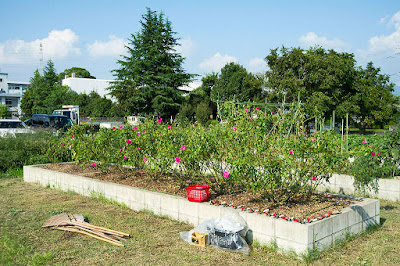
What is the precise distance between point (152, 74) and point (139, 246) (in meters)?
34.8

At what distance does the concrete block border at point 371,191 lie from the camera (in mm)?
7266

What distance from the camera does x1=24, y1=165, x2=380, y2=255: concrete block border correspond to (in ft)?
14.5

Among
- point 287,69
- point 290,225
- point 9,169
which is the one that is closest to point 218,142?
point 290,225

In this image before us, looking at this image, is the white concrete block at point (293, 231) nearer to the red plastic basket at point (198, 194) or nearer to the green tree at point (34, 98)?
the red plastic basket at point (198, 194)

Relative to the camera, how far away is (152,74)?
38469mm

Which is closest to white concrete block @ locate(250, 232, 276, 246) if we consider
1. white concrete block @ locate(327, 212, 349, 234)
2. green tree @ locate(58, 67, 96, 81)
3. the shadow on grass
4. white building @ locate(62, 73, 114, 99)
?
white concrete block @ locate(327, 212, 349, 234)

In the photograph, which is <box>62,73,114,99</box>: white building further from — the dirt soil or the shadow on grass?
the shadow on grass

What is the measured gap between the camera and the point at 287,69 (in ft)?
91.3

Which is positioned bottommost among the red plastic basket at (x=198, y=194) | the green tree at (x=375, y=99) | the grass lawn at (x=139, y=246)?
the grass lawn at (x=139, y=246)

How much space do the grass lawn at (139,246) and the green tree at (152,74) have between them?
3143 centimetres

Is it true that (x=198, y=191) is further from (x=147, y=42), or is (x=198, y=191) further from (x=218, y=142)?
(x=147, y=42)

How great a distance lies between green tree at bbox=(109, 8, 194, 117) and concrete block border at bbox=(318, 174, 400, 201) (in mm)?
30194

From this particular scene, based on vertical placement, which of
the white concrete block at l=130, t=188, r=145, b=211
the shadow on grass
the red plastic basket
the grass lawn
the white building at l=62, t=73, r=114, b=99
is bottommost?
the grass lawn

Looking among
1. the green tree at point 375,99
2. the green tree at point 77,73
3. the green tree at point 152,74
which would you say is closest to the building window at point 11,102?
the green tree at point 77,73
